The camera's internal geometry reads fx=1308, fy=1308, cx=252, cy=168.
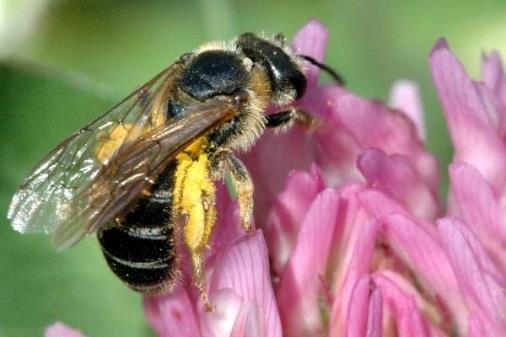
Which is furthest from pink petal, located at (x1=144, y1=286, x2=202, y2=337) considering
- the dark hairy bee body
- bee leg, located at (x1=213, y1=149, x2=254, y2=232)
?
bee leg, located at (x1=213, y1=149, x2=254, y2=232)

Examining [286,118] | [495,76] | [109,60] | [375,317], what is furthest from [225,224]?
[109,60]

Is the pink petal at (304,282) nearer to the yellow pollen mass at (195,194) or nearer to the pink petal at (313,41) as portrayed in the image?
the yellow pollen mass at (195,194)

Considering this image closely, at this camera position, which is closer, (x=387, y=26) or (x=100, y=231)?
(x=100, y=231)

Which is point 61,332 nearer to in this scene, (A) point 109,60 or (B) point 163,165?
(B) point 163,165

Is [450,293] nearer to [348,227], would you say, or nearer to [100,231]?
[348,227]

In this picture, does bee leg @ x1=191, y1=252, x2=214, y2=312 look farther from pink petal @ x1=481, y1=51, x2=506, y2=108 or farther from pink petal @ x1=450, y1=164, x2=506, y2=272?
pink petal @ x1=481, y1=51, x2=506, y2=108

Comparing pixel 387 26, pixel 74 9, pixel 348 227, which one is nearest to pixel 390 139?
pixel 348 227
